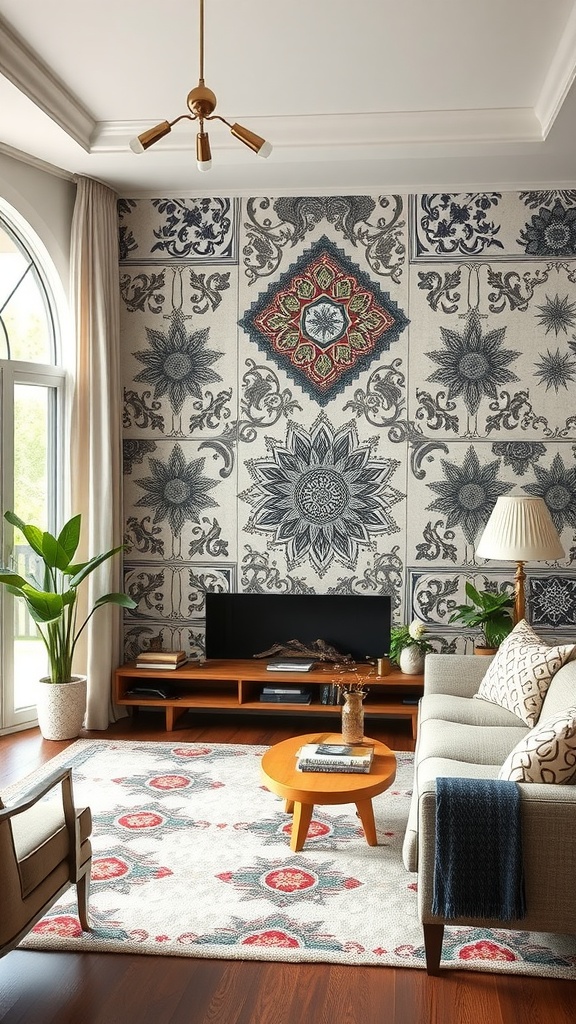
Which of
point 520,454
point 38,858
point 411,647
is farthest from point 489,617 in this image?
point 38,858

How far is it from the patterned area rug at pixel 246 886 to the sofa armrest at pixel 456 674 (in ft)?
1.57

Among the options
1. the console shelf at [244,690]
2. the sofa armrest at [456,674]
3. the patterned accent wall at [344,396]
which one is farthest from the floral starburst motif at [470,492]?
the sofa armrest at [456,674]

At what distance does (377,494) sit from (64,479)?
1.86 m

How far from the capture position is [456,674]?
443 centimetres

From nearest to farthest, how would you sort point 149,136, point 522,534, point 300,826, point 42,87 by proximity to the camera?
point 149,136 → point 300,826 → point 42,87 → point 522,534

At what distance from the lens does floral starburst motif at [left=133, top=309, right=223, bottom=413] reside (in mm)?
5691

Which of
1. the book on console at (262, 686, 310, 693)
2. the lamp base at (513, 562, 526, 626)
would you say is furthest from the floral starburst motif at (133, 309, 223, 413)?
the lamp base at (513, 562, 526, 626)

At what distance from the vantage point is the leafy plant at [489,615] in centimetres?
509

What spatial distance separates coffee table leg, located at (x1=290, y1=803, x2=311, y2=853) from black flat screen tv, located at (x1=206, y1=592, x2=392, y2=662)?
7.02 feet

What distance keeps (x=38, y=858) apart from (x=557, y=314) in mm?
4213

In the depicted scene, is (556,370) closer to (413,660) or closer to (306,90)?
(413,660)

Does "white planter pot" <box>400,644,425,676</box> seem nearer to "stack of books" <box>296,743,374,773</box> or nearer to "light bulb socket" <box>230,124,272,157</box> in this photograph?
"stack of books" <box>296,743,374,773</box>

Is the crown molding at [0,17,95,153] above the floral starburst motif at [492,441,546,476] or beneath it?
above

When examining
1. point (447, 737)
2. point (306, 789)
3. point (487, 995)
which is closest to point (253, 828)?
point (306, 789)
